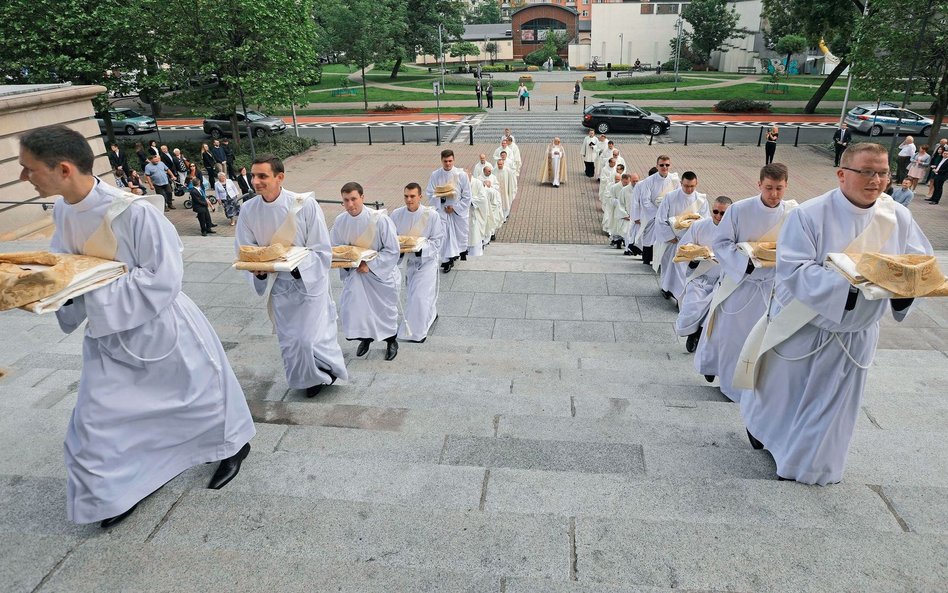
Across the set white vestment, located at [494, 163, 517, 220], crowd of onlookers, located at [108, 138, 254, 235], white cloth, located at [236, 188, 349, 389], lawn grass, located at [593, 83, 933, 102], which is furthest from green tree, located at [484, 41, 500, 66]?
white cloth, located at [236, 188, 349, 389]

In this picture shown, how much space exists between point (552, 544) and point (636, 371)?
11.9 ft

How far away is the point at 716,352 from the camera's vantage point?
5.96 m

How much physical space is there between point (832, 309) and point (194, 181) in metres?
15.0

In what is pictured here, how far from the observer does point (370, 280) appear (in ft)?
23.1

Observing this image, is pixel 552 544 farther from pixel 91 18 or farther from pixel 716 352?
pixel 91 18

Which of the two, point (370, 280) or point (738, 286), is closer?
point (738, 286)

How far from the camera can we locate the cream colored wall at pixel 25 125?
10.7 metres

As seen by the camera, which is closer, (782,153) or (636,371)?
(636,371)

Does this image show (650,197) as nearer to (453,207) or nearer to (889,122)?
A: (453,207)

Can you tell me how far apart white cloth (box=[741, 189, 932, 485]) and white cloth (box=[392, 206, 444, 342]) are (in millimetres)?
4559

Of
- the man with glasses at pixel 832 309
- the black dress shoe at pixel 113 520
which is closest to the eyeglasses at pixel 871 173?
the man with glasses at pixel 832 309

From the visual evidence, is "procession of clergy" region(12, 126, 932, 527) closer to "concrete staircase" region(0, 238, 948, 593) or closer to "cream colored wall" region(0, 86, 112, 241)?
"concrete staircase" region(0, 238, 948, 593)

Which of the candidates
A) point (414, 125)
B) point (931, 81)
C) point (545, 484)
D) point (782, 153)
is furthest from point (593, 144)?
point (545, 484)

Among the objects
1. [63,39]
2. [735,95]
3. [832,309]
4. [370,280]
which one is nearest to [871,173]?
[832,309]
